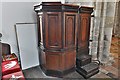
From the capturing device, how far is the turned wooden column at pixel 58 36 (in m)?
2.20

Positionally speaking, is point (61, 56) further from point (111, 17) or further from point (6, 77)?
point (111, 17)

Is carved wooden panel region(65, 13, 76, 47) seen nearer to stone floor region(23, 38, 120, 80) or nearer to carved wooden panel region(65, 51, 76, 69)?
carved wooden panel region(65, 51, 76, 69)

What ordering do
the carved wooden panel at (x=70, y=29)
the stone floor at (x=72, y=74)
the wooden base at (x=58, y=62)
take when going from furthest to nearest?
the stone floor at (x=72, y=74) → the wooden base at (x=58, y=62) → the carved wooden panel at (x=70, y=29)

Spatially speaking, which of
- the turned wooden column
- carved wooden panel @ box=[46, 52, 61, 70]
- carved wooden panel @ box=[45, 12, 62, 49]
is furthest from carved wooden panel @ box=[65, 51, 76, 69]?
carved wooden panel @ box=[45, 12, 62, 49]

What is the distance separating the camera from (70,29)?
241cm

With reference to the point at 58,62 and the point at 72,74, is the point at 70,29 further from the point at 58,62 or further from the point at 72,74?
the point at 72,74

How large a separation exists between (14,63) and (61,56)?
0.98 meters

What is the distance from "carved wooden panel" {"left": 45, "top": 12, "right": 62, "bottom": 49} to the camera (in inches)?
87.6

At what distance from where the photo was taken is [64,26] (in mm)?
2285

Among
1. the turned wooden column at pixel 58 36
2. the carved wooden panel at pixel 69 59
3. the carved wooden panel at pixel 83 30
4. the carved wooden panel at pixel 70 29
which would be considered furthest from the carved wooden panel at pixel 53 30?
the carved wooden panel at pixel 83 30

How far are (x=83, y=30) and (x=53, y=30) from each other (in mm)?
877

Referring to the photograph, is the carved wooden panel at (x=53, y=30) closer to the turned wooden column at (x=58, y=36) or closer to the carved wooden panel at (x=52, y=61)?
the turned wooden column at (x=58, y=36)

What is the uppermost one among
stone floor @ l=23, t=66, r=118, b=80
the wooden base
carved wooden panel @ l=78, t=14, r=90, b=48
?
carved wooden panel @ l=78, t=14, r=90, b=48

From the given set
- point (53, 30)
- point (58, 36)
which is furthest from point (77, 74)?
point (53, 30)
